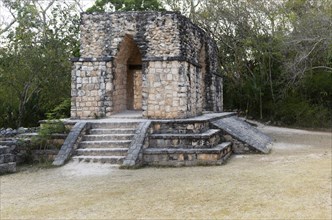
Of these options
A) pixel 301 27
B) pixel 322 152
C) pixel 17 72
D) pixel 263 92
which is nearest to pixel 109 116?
pixel 17 72

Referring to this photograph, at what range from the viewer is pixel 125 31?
414 inches

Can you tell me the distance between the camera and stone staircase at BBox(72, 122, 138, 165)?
814 cm

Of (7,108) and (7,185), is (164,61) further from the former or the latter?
(7,108)

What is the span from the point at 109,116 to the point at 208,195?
5735 mm

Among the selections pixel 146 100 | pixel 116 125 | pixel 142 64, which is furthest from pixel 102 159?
pixel 142 64

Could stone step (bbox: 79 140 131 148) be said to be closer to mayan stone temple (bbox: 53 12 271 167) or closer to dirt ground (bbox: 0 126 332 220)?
mayan stone temple (bbox: 53 12 271 167)

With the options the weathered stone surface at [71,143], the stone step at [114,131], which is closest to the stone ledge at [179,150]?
the stone step at [114,131]

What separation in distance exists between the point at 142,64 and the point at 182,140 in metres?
2.55

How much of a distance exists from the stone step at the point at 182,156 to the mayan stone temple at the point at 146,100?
0.02 m

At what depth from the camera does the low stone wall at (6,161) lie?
733 cm

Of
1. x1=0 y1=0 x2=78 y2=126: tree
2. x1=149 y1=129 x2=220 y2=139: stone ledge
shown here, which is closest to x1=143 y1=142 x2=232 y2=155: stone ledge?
x1=149 y1=129 x2=220 y2=139: stone ledge

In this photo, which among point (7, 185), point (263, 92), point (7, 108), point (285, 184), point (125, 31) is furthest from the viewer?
point (263, 92)

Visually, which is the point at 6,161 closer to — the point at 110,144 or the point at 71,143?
the point at 71,143

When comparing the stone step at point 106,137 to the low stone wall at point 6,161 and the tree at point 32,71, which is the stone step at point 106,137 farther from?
the tree at point 32,71
